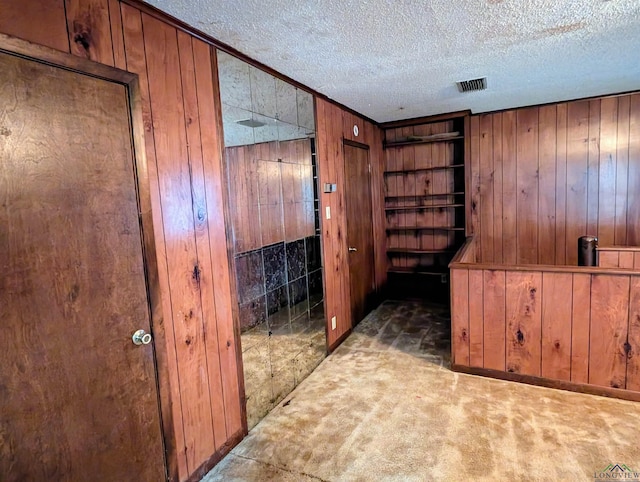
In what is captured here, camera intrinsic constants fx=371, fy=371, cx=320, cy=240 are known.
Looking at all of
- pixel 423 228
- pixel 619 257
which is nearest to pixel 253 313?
pixel 423 228

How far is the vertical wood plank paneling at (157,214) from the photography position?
164 cm

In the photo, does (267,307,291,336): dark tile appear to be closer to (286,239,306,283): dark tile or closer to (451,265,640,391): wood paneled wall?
(286,239,306,283): dark tile

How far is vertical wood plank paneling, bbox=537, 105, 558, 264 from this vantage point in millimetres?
4223

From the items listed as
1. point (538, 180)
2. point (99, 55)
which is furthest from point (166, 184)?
point (538, 180)

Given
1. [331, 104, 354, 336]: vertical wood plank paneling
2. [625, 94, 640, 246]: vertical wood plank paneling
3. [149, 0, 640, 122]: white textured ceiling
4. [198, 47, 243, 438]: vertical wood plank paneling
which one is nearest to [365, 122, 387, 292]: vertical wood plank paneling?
[331, 104, 354, 336]: vertical wood plank paneling

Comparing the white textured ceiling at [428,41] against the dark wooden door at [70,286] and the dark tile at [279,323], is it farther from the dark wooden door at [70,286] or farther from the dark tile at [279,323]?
the dark tile at [279,323]

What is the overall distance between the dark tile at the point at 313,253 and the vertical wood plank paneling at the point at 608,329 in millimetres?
2043

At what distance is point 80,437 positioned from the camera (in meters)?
1.41

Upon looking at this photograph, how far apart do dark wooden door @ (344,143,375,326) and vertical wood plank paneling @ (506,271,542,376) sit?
1645 millimetres

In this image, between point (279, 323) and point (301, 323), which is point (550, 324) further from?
point (279, 323)

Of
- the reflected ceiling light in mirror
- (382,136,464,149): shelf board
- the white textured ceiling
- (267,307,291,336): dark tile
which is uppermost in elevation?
the white textured ceiling

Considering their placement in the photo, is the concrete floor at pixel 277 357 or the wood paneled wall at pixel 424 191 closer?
the concrete floor at pixel 277 357

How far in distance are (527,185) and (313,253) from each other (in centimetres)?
288

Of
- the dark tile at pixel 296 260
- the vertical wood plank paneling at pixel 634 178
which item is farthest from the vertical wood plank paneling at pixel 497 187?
the dark tile at pixel 296 260
